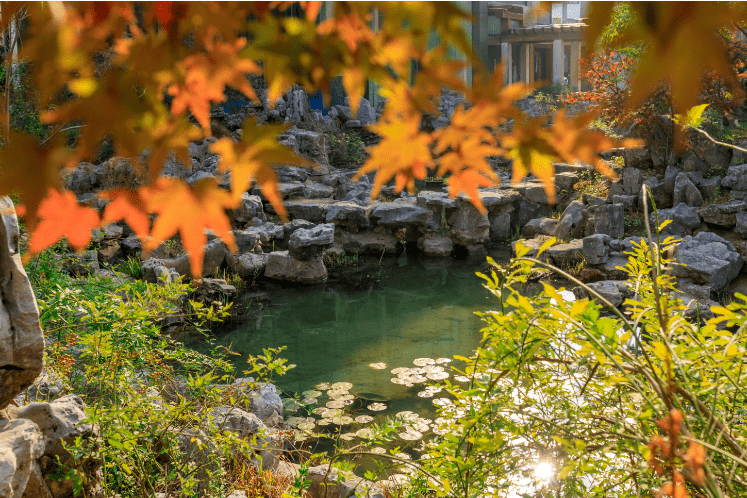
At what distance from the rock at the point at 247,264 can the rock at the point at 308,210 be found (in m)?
1.65

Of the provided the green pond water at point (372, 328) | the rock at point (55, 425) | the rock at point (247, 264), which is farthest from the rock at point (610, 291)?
the rock at point (55, 425)

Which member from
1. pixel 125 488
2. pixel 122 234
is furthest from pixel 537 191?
pixel 125 488

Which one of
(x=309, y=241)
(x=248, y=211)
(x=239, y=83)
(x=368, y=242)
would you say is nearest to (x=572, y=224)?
(x=368, y=242)

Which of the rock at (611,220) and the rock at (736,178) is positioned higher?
the rock at (736,178)

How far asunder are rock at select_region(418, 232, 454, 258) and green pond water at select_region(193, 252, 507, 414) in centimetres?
63

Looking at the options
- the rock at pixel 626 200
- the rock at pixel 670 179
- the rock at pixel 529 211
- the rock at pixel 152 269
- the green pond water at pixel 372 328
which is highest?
the rock at pixel 670 179

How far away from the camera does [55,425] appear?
5.35 ft

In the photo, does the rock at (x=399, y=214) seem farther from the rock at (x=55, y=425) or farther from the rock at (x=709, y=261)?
the rock at (x=55, y=425)

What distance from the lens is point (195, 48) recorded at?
1.67ft

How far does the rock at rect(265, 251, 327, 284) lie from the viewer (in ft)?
23.2

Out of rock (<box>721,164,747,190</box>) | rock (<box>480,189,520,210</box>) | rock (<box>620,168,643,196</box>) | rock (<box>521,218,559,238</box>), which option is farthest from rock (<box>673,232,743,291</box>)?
rock (<box>480,189,520,210</box>)

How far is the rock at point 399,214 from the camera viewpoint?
8.30 meters

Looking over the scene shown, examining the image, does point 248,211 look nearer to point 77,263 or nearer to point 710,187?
point 77,263

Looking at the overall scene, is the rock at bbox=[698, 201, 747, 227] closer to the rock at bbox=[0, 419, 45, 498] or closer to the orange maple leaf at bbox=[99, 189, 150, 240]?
the rock at bbox=[0, 419, 45, 498]
